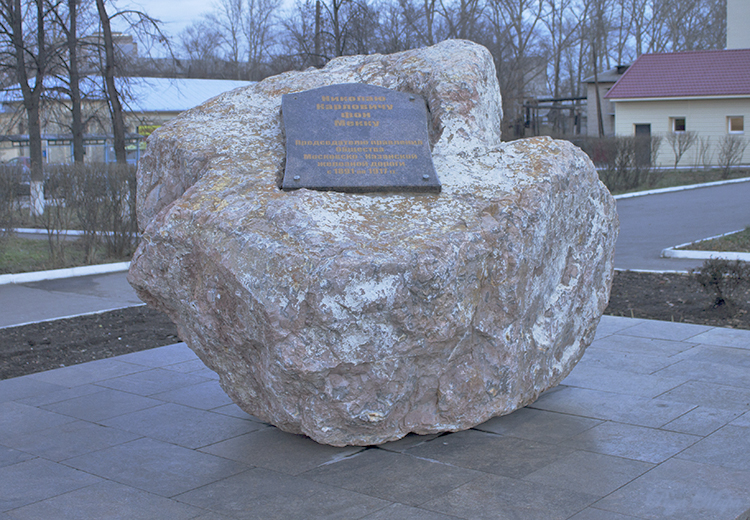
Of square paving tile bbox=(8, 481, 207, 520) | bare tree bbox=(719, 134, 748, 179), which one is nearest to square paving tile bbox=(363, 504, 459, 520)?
square paving tile bbox=(8, 481, 207, 520)

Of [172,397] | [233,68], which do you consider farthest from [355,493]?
[233,68]

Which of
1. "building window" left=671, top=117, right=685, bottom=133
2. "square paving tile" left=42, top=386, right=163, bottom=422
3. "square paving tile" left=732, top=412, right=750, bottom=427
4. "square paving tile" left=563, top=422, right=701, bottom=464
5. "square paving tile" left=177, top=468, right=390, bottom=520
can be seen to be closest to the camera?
"square paving tile" left=177, top=468, right=390, bottom=520

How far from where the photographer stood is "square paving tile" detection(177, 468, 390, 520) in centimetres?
314

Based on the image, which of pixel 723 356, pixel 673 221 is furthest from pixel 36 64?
pixel 723 356

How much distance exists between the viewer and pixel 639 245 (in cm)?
1164

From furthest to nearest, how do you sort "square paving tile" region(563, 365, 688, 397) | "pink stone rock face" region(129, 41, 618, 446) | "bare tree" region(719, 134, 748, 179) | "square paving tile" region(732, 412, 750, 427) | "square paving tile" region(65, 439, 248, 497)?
"bare tree" region(719, 134, 748, 179), "square paving tile" region(563, 365, 688, 397), "square paving tile" region(732, 412, 750, 427), "square paving tile" region(65, 439, 248, 497), "pink stone rock face" region(129, 41, 618, 446)

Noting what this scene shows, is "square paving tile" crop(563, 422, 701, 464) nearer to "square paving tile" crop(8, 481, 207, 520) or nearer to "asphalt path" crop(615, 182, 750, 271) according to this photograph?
"square paving tile" crop(8, 481, 207, 520)

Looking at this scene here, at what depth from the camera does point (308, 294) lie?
3244mm

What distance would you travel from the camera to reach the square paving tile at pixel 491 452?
11.8 ft

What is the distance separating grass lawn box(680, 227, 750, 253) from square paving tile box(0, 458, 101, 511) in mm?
9196

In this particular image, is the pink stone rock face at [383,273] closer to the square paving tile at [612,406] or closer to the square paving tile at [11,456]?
the square paving tile at [612,406]

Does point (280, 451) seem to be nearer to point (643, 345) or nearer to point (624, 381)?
point (624, 381)

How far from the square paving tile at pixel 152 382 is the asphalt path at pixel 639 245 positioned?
257cm

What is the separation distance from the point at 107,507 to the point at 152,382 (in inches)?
81.4
